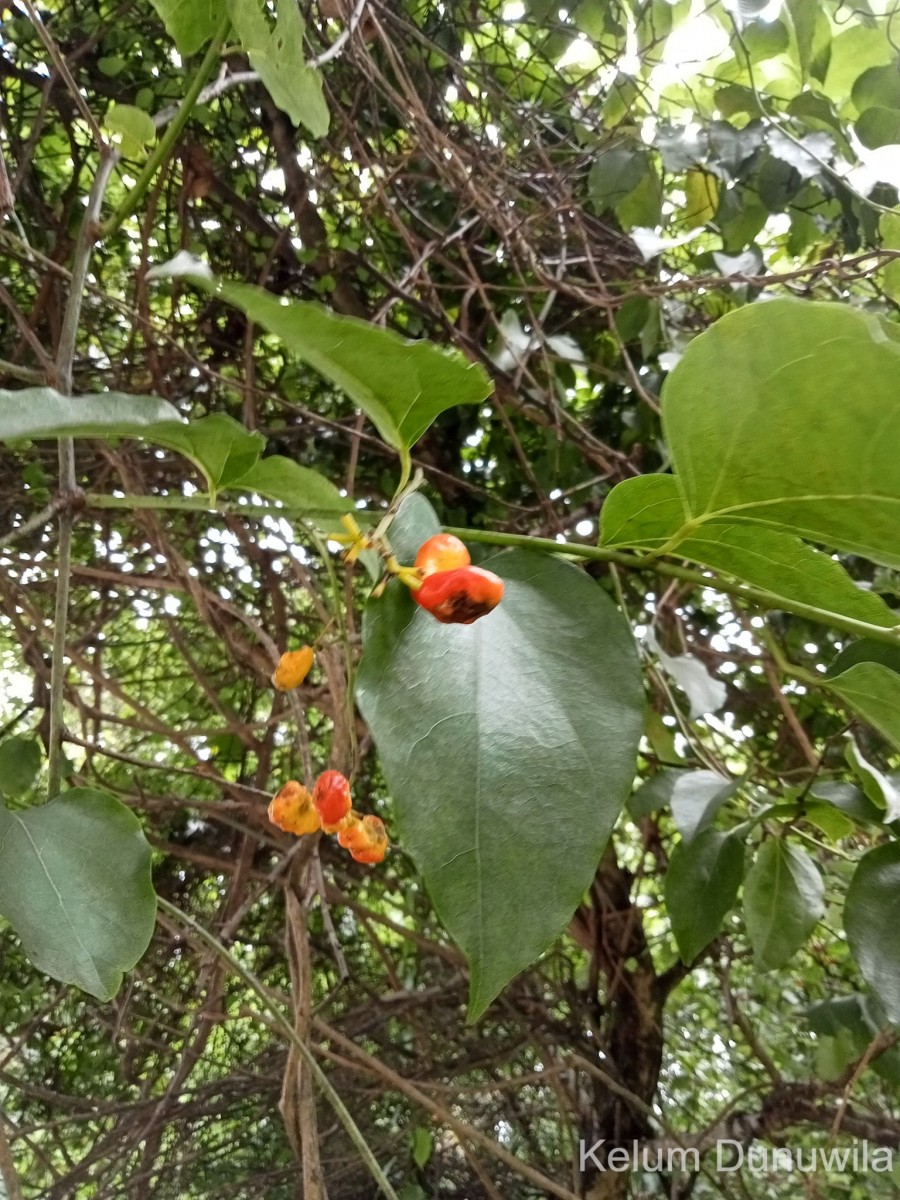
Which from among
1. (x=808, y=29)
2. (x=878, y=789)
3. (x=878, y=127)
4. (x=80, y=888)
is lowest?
(x=878, y=789)

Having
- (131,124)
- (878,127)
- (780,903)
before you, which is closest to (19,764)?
(131,124)

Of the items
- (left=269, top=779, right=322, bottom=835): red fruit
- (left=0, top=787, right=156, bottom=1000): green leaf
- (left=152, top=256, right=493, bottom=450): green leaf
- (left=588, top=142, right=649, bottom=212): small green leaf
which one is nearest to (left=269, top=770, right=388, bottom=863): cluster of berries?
(left=269, top=779, right=322, bottom=835): red fruit

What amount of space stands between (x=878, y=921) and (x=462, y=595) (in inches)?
11.9

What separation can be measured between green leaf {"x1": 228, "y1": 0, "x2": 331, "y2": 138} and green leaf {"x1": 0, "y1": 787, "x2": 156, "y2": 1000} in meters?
0.36

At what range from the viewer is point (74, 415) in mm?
231

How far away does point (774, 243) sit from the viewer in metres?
0.99

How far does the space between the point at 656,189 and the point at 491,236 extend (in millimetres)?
231

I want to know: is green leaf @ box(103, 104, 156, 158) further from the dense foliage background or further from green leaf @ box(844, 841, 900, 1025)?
green leaf @ box(844, 841, 900, 1025)

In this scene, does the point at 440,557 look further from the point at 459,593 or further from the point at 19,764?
the point at 19,764

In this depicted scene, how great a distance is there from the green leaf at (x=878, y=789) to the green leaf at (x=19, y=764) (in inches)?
23.0

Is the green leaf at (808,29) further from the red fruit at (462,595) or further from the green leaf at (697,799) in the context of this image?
the red fruit at (462,595)

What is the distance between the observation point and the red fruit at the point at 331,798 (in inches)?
17.0

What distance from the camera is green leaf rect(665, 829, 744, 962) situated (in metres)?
0.53

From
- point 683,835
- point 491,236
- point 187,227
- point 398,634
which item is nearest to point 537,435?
point 491,236
